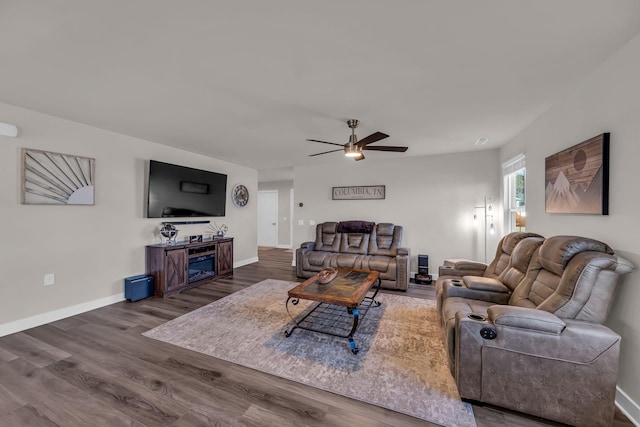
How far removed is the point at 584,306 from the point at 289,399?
2077mm

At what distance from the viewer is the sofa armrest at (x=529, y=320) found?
5.03 feet

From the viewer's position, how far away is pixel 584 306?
1.62 metres

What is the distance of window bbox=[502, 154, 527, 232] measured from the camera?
3734 mm

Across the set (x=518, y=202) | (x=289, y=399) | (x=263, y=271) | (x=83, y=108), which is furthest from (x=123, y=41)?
(x=518, y=202)

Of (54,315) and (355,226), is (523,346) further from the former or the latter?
(54,315)

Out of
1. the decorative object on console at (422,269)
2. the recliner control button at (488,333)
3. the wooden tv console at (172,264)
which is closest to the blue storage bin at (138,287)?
the wooden tv console at (172,264)

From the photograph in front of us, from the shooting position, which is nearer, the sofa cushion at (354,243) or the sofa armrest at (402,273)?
the sofa armrest at (402,273)

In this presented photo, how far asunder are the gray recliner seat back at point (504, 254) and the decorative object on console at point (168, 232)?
4.70m

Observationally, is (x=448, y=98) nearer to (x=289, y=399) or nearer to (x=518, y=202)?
(x=518, y=202)

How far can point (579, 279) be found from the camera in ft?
5.41

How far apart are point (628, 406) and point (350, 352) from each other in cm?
187

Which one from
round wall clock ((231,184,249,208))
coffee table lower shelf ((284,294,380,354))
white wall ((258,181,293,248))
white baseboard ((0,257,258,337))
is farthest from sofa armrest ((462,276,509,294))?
white wall ((258,181,293,248))

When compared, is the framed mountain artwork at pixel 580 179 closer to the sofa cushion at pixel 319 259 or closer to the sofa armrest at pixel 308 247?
the sofa cushion at pixel 319 259

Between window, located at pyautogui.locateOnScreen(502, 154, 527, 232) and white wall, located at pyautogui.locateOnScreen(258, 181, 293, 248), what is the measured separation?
20.1ft
